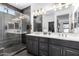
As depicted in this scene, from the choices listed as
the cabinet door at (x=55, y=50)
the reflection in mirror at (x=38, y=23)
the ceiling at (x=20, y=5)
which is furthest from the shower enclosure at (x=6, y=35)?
the cabinet door at (x=55, y=50)

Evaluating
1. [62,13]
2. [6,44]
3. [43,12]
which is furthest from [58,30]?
[6,44]

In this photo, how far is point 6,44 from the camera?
2.14m

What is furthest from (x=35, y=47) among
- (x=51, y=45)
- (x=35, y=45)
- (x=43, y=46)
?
(x=51, y=45)

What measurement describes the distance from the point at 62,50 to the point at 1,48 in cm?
151

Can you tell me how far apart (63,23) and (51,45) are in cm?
62

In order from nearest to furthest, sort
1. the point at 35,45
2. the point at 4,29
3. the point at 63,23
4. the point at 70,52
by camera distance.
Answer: the point at 70,52
the point at 63,23
the point at 4,29
the point at 35,45

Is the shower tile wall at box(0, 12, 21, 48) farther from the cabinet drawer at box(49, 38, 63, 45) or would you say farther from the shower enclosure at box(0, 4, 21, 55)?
the cabinet drawer at box(49, 38, 63, 45)

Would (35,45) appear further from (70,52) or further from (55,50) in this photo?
(70,52)

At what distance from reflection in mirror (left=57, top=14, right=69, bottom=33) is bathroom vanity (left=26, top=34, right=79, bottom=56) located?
28 centimetres

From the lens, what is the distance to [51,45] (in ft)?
6.42

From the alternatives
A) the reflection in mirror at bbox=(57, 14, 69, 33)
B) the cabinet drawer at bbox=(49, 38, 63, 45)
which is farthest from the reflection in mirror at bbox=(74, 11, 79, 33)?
the cabinet drawer at bbox=(49, 38, 63, 45)

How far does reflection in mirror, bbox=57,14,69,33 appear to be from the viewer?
1.97 metres

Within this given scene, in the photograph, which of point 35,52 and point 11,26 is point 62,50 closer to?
point 35,52

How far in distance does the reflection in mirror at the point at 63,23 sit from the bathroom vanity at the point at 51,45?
28 cm
